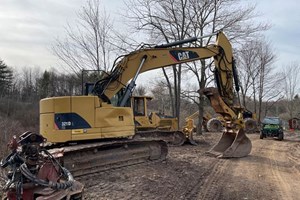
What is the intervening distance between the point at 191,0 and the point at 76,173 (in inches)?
795

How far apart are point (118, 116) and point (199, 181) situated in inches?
126

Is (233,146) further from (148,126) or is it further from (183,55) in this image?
(148,126)

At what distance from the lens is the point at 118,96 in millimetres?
12023

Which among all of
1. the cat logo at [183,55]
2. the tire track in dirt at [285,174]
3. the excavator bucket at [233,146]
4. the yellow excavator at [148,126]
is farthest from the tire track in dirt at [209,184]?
the yellow excavator at [148,126]

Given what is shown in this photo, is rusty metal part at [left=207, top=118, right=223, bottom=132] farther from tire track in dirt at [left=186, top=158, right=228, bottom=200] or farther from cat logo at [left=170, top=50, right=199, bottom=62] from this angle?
tire track in dirt at [left=186, top=158, right=228, bottom=200]

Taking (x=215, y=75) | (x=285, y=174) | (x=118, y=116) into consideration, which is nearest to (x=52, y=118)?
(x=118, y=116)

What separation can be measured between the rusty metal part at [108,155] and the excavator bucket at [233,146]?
2.66 metres

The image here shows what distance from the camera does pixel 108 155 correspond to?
10930mm

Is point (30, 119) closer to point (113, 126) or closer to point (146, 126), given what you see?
point (146, 126)

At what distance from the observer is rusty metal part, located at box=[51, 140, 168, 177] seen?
9.95m

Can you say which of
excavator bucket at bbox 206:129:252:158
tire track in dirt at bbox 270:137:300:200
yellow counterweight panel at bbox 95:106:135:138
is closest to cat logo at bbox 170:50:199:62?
yellow counterweight panel at bbox 95:106:135:138

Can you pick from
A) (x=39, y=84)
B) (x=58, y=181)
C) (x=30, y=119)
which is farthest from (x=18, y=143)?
(x=39, y=84)

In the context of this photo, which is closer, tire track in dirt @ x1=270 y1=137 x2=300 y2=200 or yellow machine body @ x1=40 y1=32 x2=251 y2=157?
tire track in dirt @ x1=270 y1=137 x2=300 y2=200

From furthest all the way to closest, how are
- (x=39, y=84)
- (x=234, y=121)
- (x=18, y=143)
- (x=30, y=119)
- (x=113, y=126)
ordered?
(x=39, y=84), (x=30, y=119), (x=234, y=121), (x=113, y=126), (x=18, y=143)
